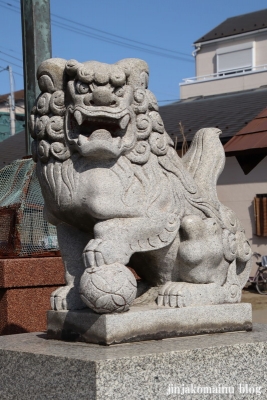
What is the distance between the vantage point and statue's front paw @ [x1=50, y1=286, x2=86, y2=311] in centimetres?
376

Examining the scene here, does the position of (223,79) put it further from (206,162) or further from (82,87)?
(82,87)

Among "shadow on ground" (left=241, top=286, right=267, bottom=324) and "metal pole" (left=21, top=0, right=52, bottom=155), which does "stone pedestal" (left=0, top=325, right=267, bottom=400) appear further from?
"shadow on ground" (left=241, top=286, right=267, bottom=324)

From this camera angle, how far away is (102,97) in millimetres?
3551

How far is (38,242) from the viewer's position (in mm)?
6277

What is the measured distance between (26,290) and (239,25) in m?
25.2

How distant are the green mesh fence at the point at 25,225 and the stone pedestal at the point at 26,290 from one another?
348 mm

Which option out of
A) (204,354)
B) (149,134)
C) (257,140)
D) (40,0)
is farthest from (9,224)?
(257,140)

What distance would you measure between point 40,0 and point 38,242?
2.21 meters

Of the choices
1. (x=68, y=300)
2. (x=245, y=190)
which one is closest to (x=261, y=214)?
(x=245, y=190)

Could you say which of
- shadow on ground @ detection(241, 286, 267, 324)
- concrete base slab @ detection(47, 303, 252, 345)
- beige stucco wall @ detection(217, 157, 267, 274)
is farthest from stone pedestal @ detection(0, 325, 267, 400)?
beige stucco wall @ detection(217, 157, 267, 274)

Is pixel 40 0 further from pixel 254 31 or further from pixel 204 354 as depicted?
pixel 254 31

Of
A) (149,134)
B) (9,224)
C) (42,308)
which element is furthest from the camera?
(9,224)

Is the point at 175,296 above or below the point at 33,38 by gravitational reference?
below

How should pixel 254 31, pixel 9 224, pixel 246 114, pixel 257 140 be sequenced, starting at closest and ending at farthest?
pixel 9 224
pixel 257 140
pixel 246 114
pixel 254 31
